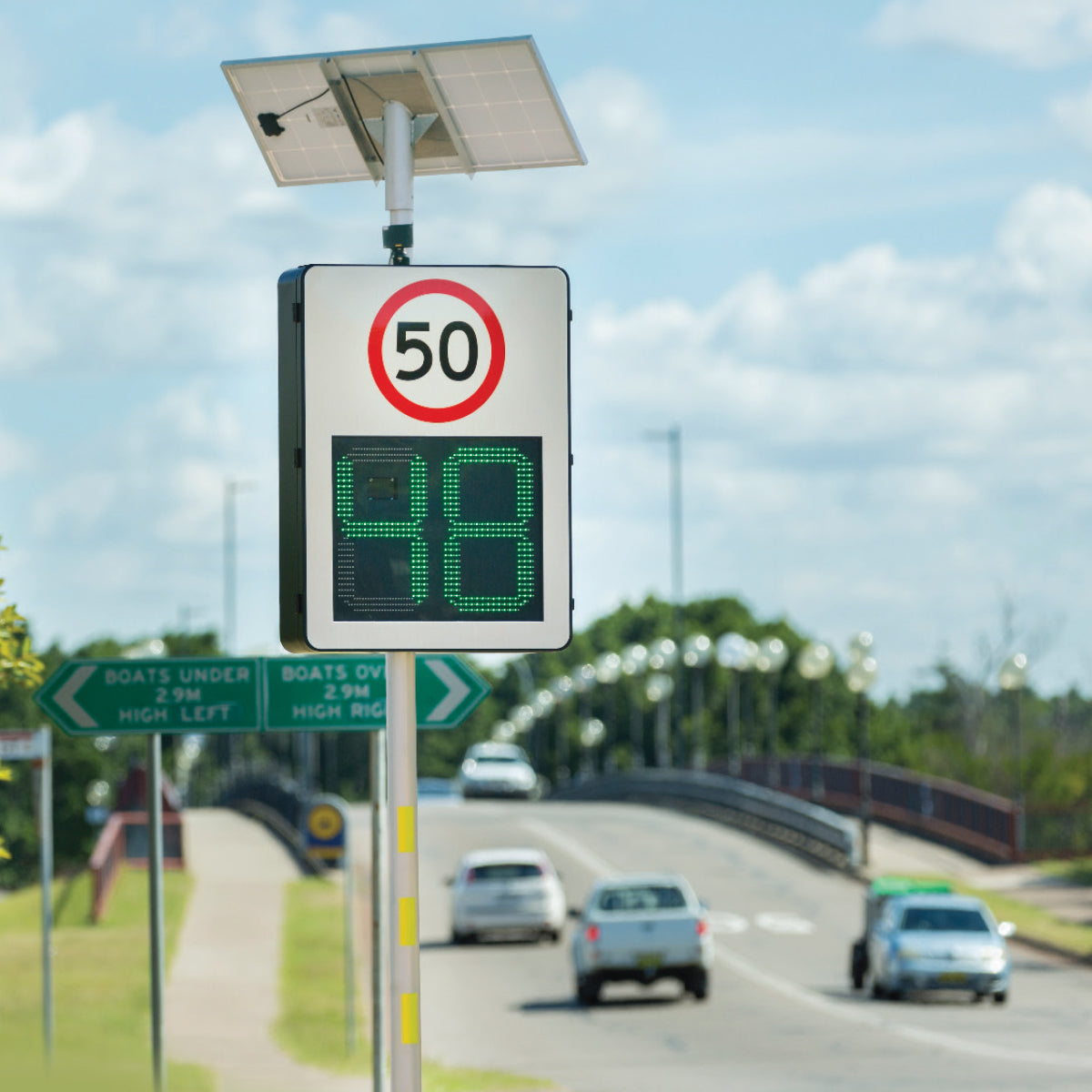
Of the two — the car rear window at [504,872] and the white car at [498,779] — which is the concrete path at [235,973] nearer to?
the car rear window at [504,872]

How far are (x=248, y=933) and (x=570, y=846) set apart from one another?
13.9 m

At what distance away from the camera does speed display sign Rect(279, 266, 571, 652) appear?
23.7 ft

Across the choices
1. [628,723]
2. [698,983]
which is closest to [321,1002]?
[698,983]

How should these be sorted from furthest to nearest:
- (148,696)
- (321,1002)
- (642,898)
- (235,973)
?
(235,973) < (642,898) < (321,1002) < (148,696)

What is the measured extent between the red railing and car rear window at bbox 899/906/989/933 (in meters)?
17.7

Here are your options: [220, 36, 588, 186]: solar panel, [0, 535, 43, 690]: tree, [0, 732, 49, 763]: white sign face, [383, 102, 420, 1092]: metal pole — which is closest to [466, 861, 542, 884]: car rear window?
[0, 732, 49, 763]: white sign face

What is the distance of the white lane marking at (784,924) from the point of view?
36.2 meters

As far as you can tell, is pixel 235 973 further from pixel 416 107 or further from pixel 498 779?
pixel 498 779

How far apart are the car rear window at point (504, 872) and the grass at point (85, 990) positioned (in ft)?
16.4

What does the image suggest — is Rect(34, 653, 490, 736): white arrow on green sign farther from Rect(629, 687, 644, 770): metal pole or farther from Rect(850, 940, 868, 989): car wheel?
Rect(629, 687, 644, 770): metal pole

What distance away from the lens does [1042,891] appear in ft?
135

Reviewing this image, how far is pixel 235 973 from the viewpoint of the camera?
31.5m

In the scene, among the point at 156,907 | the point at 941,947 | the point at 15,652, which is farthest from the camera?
the point at 941,947

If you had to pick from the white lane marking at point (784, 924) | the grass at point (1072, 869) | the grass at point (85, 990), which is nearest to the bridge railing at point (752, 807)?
the grass at point (1072, 869)
